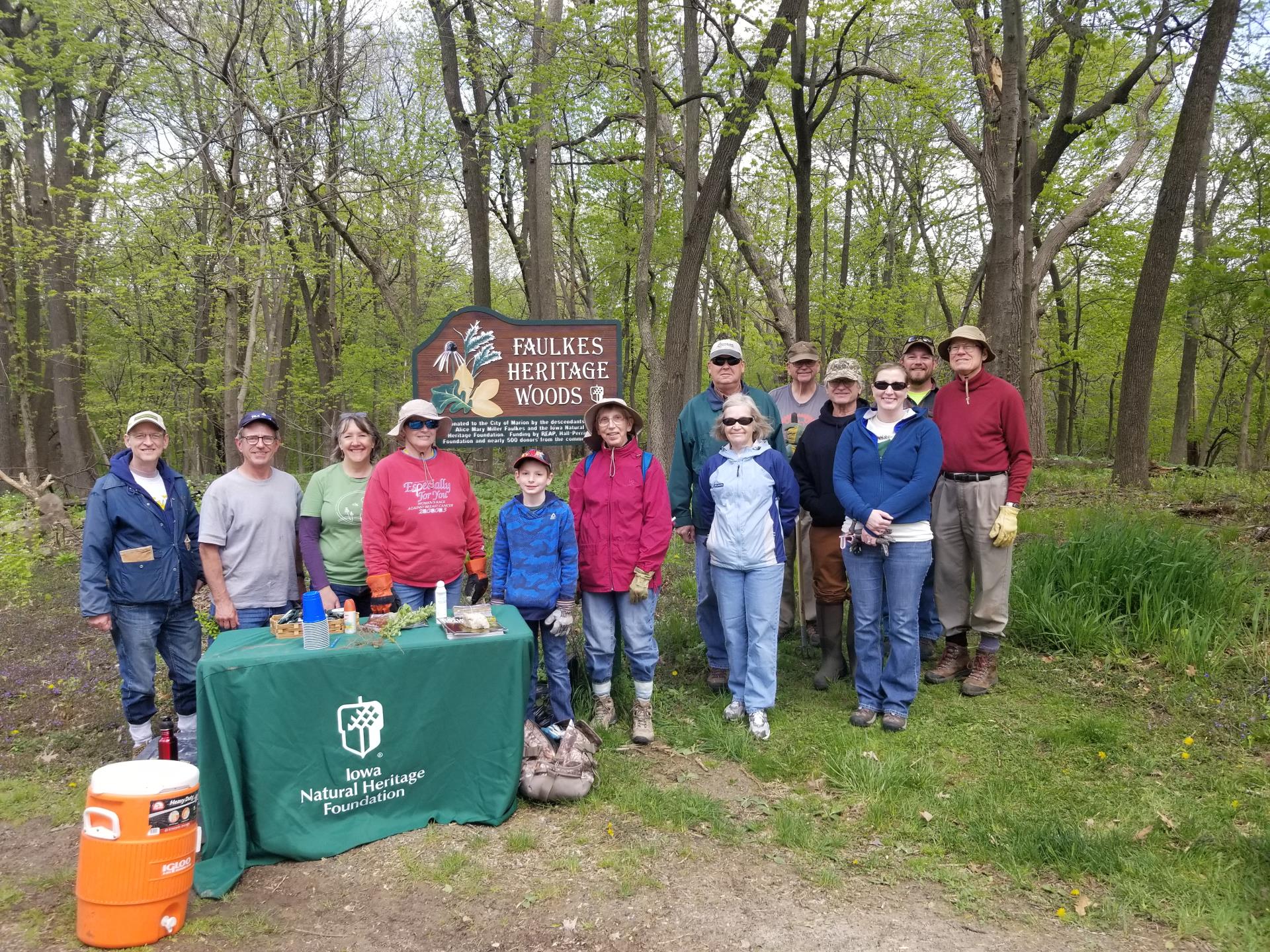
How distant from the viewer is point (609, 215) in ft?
65.9

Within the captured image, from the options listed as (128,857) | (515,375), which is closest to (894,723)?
(515,375)

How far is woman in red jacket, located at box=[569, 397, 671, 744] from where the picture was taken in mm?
4543

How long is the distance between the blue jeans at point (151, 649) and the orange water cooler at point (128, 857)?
1433 mm

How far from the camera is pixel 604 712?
4.88 metres

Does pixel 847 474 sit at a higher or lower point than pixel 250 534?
higher

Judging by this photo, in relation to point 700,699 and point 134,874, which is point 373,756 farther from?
point 700,699

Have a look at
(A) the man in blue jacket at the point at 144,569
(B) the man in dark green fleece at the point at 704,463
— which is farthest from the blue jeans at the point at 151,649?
(B) the man in dark green fleece at the point at 704,463

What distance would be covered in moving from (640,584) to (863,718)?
1630 mm

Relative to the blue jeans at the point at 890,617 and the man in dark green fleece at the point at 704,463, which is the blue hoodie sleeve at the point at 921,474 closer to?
the blue jeans at the point at 890,617

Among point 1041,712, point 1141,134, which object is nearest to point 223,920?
point 1041,712

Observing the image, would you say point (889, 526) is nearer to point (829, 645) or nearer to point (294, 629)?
point (829, 645)

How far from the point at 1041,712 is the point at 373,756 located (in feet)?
12.9

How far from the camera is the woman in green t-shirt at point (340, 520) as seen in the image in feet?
14.1

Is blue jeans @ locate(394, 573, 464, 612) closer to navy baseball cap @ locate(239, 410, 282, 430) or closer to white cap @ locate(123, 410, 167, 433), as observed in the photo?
navy baseball cap @ locate(239, 410, 282, 430)
